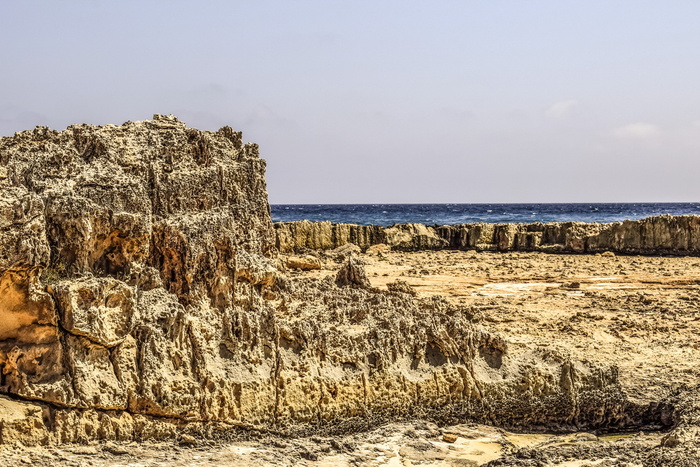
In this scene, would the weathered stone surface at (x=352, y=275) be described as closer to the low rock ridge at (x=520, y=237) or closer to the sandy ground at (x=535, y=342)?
the sandy ground at (x=535, y=342)

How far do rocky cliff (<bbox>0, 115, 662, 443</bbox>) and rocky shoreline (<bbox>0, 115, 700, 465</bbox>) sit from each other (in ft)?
0.04

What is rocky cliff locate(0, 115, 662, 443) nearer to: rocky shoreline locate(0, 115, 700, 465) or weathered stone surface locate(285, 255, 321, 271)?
rocky shoreline locate(0, 115, 700, 465)

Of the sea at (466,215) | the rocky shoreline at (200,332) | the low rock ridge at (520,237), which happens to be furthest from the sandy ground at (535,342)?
the sea at (466,215)

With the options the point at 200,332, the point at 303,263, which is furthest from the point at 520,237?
the point at 200,332

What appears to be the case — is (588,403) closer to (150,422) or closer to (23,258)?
(150,422)

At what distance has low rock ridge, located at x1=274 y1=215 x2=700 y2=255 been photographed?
19266 mm

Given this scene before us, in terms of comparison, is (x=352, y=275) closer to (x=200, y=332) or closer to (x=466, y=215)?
(x=200, y=332)

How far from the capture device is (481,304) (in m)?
10.9

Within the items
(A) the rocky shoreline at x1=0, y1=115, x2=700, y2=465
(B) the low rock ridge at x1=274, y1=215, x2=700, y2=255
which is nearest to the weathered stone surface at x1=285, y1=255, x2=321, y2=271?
(B) the low rock ridge at x1=274, y1=215, x2=700, y2=255

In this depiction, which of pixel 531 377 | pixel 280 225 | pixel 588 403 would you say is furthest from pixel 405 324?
pixel 280 225

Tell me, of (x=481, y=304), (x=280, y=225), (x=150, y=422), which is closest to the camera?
(x=150, y=422)

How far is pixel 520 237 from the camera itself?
70.3ft

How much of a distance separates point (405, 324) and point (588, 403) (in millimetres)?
1702

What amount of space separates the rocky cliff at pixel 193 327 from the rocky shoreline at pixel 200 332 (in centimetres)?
1
